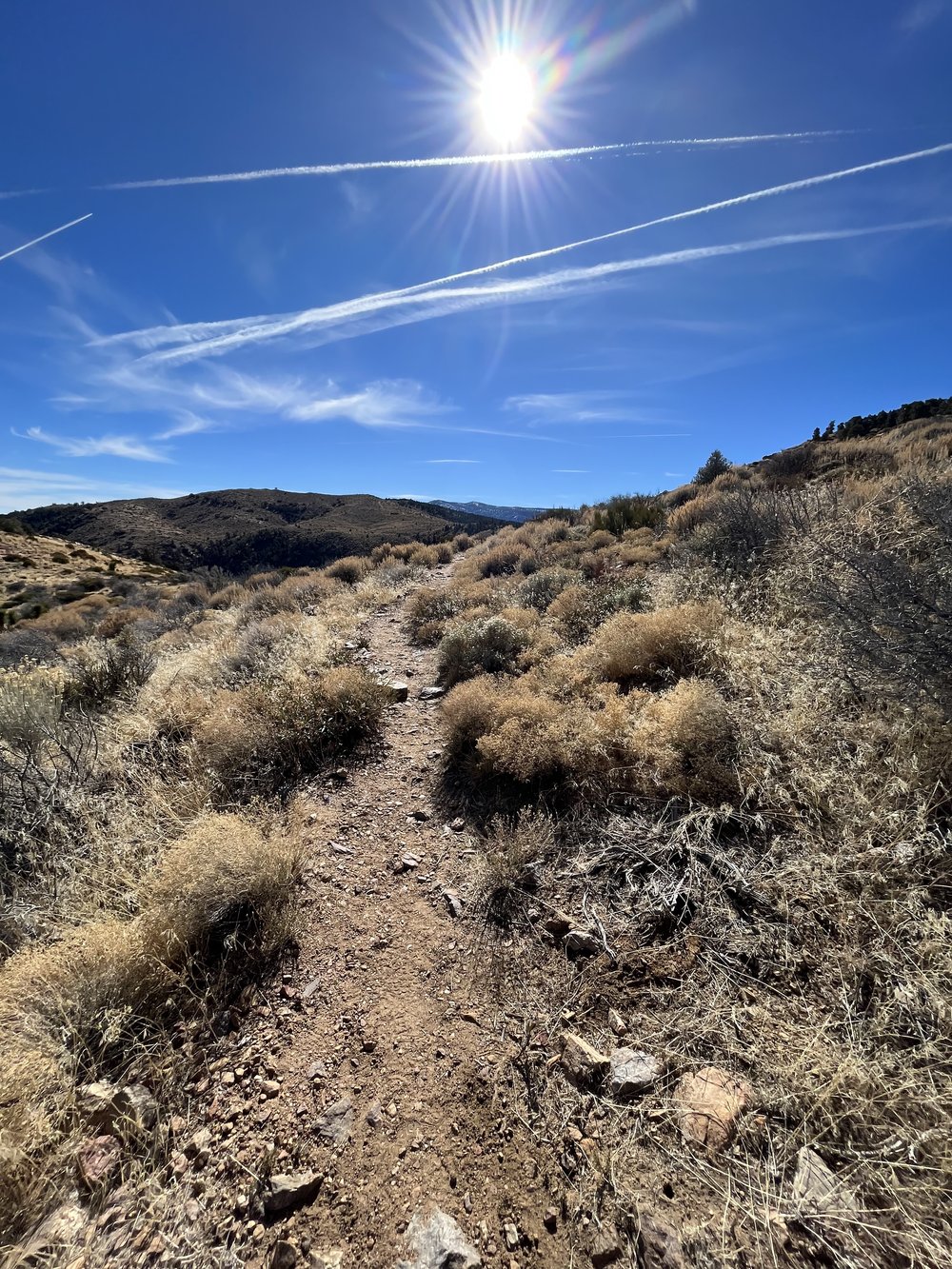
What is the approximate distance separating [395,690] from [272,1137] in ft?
15.4

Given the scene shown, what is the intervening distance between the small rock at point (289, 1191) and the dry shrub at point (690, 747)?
2.66m

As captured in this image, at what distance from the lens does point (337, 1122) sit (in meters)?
2.17

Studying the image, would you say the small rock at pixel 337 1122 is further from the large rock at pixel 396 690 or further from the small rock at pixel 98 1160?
the large rock at pixel 396 690

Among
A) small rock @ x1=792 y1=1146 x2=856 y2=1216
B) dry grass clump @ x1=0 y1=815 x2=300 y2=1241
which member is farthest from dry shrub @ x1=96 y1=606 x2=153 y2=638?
small rock @ x1=792 y1=1146 x2=856 y2=1216

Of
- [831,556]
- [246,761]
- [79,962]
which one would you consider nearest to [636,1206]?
[79,962]

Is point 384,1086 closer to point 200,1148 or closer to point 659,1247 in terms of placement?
point 200,1148

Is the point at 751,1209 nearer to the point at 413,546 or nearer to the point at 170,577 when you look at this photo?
the point at 413,546

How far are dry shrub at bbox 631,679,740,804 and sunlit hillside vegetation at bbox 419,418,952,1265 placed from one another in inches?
0.8

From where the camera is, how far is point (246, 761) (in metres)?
4.91

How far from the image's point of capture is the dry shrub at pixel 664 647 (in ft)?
15.6

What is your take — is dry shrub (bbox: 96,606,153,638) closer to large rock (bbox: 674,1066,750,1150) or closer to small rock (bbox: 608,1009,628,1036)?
small rock (bbox: 608,1009,628,1036)

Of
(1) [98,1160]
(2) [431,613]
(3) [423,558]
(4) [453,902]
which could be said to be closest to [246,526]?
(3) [423,558]

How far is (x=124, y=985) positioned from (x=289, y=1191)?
136 centimetres

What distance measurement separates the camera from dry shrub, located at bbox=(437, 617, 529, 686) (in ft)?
21.7
